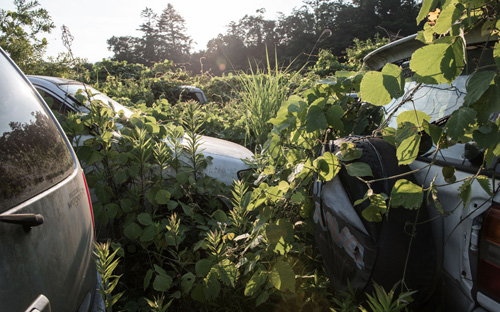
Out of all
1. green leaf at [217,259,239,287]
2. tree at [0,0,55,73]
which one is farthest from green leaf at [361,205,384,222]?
tree at [0,0,55,73]

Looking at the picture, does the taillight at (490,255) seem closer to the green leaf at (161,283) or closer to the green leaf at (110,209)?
the green leaf at (161,283)

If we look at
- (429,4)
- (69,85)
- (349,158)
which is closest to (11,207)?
(349,158)

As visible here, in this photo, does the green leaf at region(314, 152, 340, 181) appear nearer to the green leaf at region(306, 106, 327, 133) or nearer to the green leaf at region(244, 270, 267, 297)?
the green leaf at region(306, 106, 327, 133)

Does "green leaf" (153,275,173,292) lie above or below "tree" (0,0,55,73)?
below

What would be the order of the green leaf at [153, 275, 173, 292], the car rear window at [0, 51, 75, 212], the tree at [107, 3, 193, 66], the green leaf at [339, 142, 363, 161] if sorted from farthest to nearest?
the tree at [107, 3, 193, 66]
the green leaf at [153, 275, 173, 292]
the green leaf at [339, 142, 363, 161]
the car rear window at [0, 51, 75, 212]

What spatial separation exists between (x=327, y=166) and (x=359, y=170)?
20cm

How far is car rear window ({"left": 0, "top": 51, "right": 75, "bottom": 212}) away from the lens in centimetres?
110

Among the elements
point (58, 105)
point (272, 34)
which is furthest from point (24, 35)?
point (272, 34)

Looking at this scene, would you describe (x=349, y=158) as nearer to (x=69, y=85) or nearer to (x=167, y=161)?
(x=167, y=161)

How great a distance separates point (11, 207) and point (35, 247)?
165 millimetres

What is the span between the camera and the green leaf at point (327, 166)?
166 cm

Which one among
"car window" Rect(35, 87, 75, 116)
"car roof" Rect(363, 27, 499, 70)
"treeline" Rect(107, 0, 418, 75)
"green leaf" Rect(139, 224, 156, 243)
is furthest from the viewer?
"treeline" Rect(107, 0, 418, 75)

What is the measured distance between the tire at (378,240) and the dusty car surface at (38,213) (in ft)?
4.00

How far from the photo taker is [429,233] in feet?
4.67
